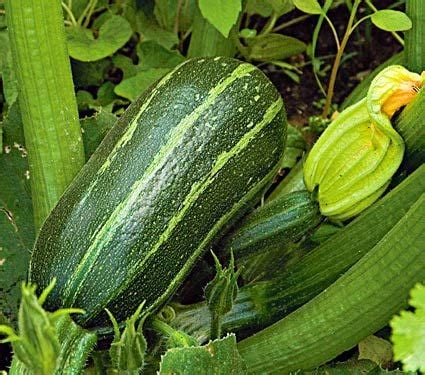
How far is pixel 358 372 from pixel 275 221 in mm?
360

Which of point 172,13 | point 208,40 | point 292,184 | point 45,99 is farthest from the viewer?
point 172,13

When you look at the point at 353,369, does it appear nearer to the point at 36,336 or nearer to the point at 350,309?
the point at 350,309

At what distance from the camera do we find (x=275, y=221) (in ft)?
5.83

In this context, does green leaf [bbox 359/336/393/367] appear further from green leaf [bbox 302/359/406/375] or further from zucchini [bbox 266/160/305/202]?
zucchini [bbox 266/160/305/202]

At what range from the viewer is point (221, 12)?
6.09ft

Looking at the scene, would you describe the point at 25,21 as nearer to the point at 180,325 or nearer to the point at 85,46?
the point at 85,46

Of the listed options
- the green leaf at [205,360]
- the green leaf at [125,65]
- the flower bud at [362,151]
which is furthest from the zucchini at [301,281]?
the green leaf at [125,65]

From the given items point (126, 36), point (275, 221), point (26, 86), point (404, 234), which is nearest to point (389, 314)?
point (404, 234)

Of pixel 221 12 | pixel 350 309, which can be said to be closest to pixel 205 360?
pixel 350 309

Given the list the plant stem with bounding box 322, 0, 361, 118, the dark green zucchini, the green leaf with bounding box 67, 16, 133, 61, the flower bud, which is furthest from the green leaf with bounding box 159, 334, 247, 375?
the green leaf with bounding box 67, 16, 133, 61

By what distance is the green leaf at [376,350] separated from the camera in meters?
1.86

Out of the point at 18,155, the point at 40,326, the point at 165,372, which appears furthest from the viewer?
the point at 18,155

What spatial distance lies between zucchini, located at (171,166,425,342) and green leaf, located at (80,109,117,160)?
0.46 meters

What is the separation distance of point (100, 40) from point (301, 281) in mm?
967
